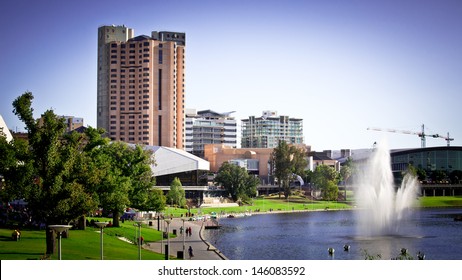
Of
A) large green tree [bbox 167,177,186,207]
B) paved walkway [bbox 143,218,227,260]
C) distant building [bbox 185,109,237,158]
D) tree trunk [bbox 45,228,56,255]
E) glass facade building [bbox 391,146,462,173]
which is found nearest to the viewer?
tree trunk [bbox 45,228,56,255]

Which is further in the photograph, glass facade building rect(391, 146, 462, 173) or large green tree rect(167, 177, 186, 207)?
glass facade building rect(391, 146, 462, 173)

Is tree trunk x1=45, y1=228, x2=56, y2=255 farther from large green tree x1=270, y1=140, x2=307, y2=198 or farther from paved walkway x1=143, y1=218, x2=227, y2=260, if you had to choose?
large green tree x1=270, y1=140, x2=307, y2=198

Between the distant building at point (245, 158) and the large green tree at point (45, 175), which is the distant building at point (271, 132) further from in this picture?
the large green tree at point (45, 175)

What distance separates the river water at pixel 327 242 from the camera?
29094 mm

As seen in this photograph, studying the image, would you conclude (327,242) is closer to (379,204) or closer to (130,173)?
(130,173)

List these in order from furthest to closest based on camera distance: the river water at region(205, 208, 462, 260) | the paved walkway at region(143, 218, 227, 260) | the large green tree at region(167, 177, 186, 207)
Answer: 1. the large green tree at region(167, 177, 186, 207)
2. the river water at region(205, 208, 462, 260)
3. the paved walkway at region(143, 218, 227, 260)

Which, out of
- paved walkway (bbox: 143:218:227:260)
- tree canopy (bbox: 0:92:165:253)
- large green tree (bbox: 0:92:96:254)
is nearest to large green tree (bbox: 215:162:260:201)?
paved walkway (bbox: 143:218:227:260)

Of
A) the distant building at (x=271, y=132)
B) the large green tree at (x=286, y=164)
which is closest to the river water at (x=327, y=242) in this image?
the large green tree at (x=286, y=164)

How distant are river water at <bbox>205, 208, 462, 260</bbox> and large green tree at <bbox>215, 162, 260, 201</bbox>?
23.2m

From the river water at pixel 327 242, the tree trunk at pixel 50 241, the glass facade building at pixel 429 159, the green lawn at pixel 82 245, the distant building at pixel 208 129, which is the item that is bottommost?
the river water at pixel 327 242

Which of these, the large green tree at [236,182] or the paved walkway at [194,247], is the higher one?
the large green tree at [236,182]

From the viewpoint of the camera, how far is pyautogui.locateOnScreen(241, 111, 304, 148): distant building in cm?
14450

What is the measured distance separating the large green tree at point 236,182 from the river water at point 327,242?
76.1 feet

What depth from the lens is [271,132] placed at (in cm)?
14600
